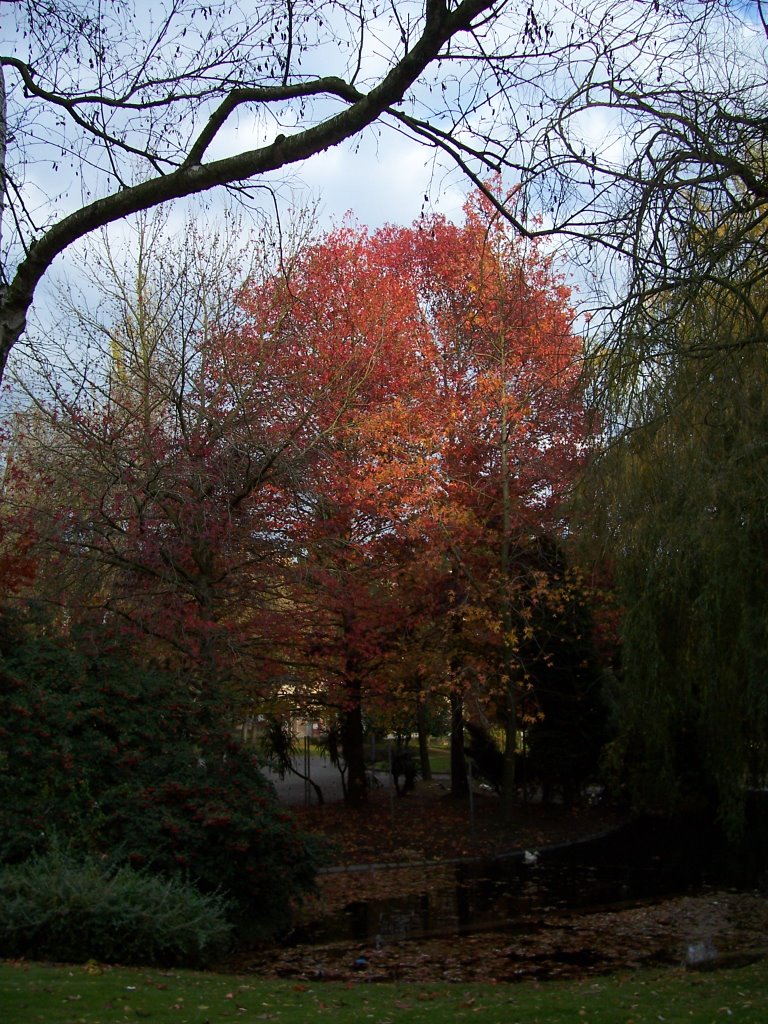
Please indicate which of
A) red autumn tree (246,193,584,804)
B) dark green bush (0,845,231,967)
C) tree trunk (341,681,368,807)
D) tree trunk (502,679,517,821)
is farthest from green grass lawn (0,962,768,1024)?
tree trunk (341,681,368,807)

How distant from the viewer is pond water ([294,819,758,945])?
41.1 ft

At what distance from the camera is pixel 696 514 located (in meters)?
11.2

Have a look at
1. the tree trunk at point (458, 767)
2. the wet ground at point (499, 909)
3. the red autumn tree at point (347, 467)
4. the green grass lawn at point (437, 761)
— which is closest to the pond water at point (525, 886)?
the wet ground at point (499, 909)

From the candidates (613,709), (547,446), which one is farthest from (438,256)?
(613,709)

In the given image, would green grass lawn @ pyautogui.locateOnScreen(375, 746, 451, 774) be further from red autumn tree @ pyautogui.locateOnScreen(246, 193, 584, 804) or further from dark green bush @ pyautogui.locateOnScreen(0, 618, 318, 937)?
dark green bush @ pyautogui.locateOnScreen(0, 618, 318, 937)

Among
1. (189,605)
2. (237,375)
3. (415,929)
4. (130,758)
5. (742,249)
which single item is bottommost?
(415,929)

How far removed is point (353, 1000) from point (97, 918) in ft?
8.31

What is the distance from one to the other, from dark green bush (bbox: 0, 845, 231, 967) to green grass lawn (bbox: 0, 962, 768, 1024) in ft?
1.73

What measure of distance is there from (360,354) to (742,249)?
10754 mm

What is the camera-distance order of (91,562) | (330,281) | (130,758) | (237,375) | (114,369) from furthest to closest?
(330,281) → (114,369) → (237,375) → (91,562) → (130,758)

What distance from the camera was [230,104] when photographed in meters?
5.80

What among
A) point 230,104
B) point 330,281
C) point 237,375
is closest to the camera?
point 230,104

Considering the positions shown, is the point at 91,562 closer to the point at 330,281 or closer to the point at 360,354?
the point at 360,354

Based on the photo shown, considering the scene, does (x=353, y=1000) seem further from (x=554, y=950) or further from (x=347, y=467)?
(x=347, y=467)
